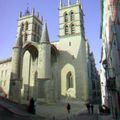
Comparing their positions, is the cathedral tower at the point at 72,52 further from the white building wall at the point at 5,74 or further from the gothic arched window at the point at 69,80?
the white building wall at the point at 5,74

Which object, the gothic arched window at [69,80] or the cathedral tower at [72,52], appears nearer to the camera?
the cathedral tower at [72,52]

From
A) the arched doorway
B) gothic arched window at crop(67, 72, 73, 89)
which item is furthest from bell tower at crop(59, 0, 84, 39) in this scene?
gothic arched window at crop(67, 72, 73, 89)

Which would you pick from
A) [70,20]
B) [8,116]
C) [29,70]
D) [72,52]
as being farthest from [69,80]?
[8,116]

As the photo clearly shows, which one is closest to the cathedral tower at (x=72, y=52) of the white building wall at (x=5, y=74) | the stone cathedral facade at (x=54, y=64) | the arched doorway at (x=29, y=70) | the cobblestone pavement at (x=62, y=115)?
the stone cathedral facade at (x=54, y=64)

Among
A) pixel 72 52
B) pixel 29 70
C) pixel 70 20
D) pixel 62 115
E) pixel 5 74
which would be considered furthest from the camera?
pixel 5 74

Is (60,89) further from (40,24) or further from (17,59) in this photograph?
(40,24)

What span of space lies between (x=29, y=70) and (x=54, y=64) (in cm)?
482

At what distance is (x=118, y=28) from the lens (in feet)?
43.2

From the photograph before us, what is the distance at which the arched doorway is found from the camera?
37403mm

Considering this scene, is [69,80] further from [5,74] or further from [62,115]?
[62,115]

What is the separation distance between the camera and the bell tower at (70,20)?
40.5 m

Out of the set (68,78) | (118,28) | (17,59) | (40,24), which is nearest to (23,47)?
(17,59)

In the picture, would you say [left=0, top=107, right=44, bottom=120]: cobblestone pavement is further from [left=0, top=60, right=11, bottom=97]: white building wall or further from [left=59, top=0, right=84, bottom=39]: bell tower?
[left=0, top=60, right=11, bottom=97]: white building wall

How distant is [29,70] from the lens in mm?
39250
